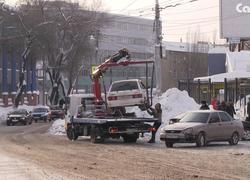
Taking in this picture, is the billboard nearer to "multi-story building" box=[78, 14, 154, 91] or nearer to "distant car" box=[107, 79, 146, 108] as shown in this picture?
"distant car" box=[107, 79, 146, 108]

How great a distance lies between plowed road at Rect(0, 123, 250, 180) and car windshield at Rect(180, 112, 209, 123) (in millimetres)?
1870

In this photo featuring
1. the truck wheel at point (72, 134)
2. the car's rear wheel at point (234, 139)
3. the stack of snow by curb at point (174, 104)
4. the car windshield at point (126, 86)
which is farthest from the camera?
the stack of snow by curb at point (174, 104)

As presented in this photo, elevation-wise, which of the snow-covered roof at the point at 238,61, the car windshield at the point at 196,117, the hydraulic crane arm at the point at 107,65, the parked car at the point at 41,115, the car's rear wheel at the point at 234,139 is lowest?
the parked car at the point at 41,115

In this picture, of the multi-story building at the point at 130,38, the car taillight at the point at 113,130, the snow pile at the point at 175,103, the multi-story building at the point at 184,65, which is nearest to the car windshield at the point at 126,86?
the car taillight at the point at 113,130

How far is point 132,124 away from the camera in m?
26.4

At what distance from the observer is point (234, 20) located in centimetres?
6588

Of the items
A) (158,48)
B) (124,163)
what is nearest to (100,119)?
(124,163)

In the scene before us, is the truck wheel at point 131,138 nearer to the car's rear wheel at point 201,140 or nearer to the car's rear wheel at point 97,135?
the car's rear wheel at point 97,135

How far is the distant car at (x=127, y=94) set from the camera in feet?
91.0

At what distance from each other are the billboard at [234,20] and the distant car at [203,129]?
41.0 metres

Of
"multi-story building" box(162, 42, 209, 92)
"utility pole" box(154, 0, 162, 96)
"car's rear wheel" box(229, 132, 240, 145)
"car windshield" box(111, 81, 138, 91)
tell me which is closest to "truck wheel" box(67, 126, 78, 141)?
"car windshield" box(111, 81, 138, 91)

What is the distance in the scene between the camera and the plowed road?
47.7ft

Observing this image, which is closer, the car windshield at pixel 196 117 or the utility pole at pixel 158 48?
the car windshield at pixel 196 117

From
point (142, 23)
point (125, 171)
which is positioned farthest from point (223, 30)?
point (142, 23)
